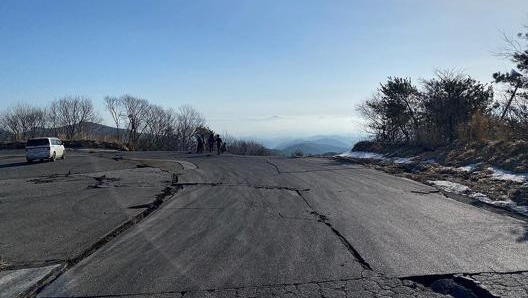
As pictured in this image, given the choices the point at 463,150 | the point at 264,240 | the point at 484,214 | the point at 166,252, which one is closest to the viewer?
the point at 166,252

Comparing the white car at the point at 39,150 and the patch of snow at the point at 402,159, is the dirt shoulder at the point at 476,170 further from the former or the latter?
the white car at the point at 39,150

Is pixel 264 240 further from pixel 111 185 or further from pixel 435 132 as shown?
pixel 435 132

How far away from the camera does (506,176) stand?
16672 mm

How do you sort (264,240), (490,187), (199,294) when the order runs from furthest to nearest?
(490,187) < (264,240) < (199,294)

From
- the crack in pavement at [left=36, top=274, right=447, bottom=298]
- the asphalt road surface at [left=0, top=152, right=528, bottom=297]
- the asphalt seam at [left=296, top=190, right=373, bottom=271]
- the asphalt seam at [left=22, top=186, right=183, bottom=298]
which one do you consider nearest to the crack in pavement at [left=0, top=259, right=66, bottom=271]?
the asphalt road surface at [left=0, top=152, right=528, bottom=297]

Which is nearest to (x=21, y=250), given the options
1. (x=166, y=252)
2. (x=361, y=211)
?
(x=166, y=252)

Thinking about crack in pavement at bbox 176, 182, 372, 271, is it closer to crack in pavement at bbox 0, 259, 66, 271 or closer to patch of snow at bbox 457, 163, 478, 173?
crack in pavement at bbox 0, 259, 66, 271

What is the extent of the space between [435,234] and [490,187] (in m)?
7.63

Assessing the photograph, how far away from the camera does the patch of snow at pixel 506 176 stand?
15.7 m

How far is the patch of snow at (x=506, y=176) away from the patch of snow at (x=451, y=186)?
164 cm

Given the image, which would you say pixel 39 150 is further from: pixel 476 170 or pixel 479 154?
pixel 479 154

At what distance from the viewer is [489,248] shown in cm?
770

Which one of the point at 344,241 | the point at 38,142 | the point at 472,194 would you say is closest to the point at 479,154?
the point at 472,194

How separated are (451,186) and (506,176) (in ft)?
7.56
